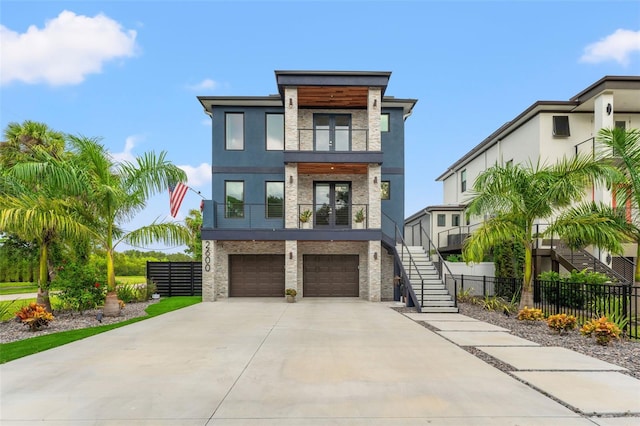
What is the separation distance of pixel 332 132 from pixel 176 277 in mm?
11598

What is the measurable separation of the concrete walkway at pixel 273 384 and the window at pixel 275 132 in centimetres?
1115

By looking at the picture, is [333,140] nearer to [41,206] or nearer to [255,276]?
[255,276]

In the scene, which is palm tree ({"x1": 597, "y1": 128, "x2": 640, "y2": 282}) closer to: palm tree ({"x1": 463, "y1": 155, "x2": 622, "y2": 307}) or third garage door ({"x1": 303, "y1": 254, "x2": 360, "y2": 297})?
palm tree ({"x1": 463, "y1": 155, "x2": 622, "y2": 307})

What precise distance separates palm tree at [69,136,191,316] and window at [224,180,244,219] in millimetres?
5086

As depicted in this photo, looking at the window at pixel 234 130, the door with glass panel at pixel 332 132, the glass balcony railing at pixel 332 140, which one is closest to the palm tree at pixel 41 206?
the window at pixel 234 130

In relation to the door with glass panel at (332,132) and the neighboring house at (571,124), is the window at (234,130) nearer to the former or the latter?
the door with glass panel at (332,132)

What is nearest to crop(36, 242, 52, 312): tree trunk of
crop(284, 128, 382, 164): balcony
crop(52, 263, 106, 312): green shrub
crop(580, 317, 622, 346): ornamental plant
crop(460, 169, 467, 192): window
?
crop(52, 263, 106, 312): green shrub

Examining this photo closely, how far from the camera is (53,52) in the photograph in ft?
47.3

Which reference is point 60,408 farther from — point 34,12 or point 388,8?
point 388,8

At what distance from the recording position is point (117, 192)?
11297mm

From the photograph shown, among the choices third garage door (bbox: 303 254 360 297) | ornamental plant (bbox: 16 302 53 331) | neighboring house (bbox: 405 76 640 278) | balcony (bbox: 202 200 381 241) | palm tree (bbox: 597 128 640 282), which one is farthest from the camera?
third garage door (bbox: 303 254 360 297)

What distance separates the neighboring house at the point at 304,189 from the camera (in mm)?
17641

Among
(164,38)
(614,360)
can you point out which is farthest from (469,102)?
(614,360)

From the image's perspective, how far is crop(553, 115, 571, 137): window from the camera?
17.8 m
